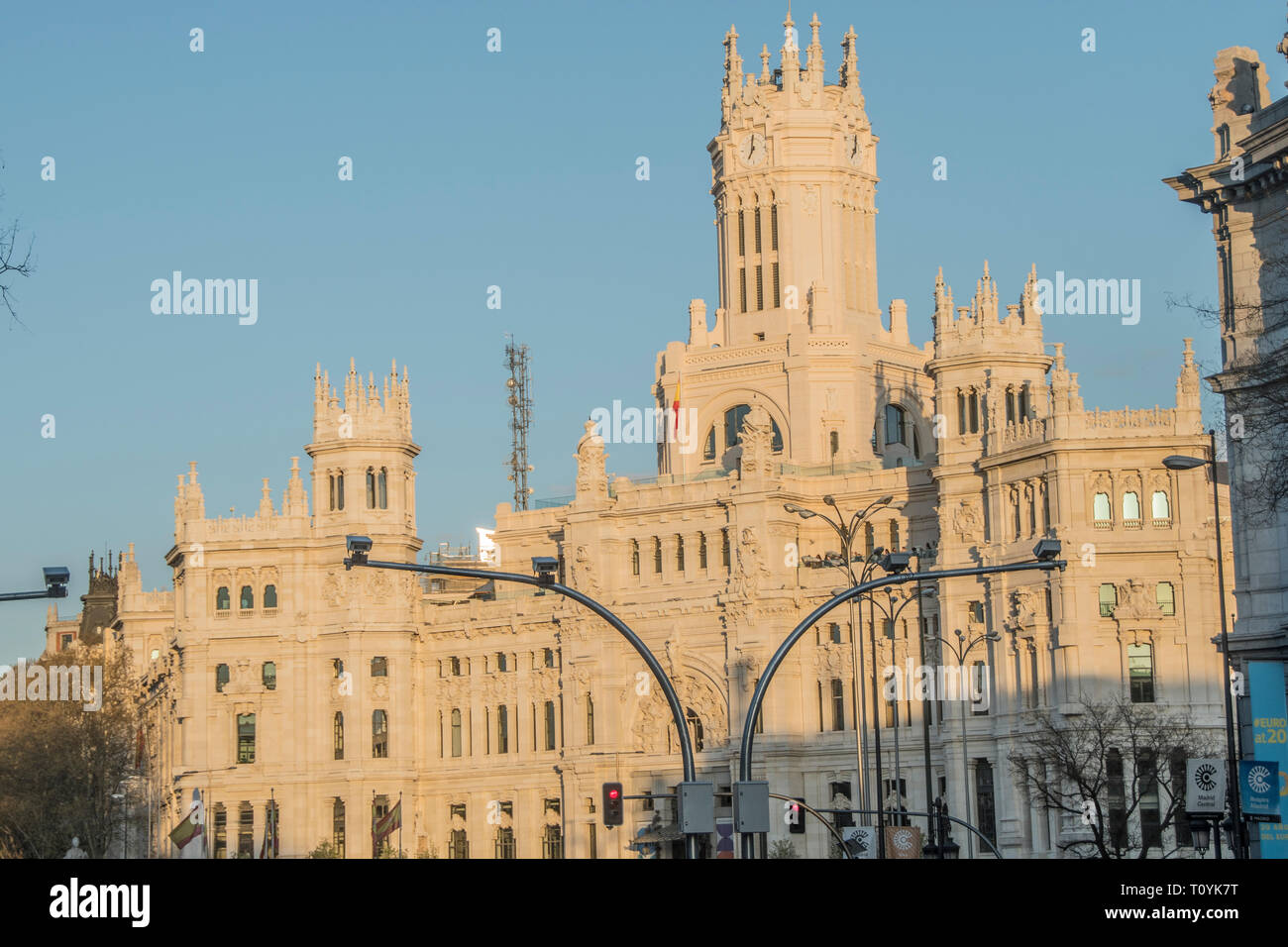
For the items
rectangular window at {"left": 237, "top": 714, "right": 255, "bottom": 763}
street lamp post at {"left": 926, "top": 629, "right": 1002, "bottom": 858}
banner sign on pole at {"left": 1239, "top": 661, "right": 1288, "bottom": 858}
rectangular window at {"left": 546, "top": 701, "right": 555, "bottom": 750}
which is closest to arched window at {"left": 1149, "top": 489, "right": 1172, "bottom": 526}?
street lamp post at {"left": 926, "top": 629, "right": 1002, "bottom": 858}

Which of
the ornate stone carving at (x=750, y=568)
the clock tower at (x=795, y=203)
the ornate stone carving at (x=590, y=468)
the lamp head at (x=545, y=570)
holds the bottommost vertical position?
the lamp head at (x=545, y=570)

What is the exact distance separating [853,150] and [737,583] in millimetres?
31384

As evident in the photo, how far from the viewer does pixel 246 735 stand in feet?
400

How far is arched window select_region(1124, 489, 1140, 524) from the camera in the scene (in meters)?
96.3

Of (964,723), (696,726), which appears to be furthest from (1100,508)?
(696,726)

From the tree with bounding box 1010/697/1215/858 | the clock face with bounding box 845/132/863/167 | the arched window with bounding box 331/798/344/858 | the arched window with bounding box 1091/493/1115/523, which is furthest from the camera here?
the clock face with bounding box 845/132/863/167

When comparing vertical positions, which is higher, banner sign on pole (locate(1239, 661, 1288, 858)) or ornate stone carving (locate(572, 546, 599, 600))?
ornate stone carving (locate(572, 546, 599, 600))

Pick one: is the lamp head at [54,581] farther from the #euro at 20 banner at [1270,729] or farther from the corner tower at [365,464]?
the corner tower at [365,464]

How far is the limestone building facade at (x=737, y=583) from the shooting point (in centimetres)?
9644

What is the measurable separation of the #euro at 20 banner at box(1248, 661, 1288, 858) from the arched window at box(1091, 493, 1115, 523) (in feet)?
150

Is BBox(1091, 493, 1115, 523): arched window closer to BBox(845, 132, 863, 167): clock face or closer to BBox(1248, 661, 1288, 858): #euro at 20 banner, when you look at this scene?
BBox(845, 132, 863, 167): clock face

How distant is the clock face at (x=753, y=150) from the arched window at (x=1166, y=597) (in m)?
42.2

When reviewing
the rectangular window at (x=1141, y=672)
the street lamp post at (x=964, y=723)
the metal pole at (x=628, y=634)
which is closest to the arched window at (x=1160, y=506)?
the rectangular window at (x=1141, y=672)
